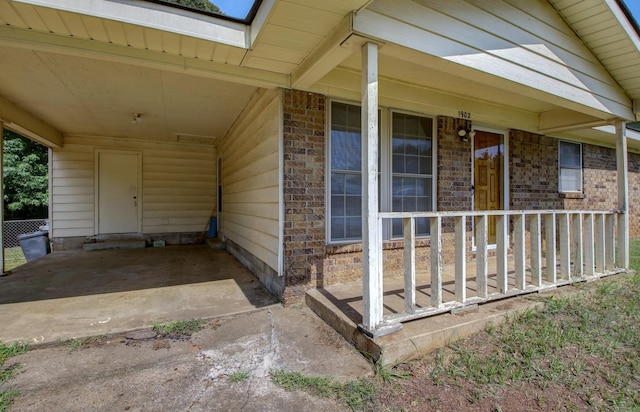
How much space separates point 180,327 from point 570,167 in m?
7.41

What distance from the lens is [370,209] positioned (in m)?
2.35

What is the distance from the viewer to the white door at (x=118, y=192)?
24.2ft

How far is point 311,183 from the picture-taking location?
11.5ft

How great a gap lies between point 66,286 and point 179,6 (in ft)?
12.6

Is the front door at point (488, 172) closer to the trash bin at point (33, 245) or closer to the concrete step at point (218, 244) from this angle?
the concrete step at point (218, 244)

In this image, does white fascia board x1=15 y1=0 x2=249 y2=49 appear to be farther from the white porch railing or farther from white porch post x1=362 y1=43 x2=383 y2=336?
the white porch railing

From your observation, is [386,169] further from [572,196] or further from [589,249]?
[572,196]

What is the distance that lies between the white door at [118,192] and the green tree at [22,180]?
26.2 ft

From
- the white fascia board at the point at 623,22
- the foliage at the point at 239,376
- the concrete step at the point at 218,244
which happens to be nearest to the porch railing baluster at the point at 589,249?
the white fascia board at the point at 623,22

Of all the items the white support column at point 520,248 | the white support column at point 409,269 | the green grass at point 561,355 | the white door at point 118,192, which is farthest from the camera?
the white door at point 118,192

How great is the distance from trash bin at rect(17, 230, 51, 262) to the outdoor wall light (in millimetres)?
8510

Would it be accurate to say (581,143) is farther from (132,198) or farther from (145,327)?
(132,198)

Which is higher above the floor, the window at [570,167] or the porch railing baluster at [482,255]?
the window at [570,167]

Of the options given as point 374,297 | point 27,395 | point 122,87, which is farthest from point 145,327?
point 122,87
